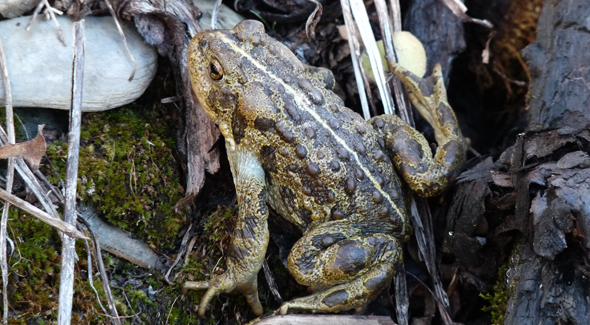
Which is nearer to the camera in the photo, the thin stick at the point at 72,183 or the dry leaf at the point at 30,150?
the thin stick at the point at 72,183

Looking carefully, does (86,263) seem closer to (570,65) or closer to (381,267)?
(381,267)

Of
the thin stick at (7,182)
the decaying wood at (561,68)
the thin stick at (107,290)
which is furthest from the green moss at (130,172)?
the decaying wood at (561,68)

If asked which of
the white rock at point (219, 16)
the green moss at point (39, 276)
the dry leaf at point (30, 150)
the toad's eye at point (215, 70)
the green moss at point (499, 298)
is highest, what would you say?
the white rock at point (219, 16)

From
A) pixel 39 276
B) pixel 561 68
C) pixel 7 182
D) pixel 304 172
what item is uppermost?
pixel 561 68

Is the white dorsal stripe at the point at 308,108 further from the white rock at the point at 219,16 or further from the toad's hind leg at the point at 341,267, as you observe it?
the white rock at the point at 219,16

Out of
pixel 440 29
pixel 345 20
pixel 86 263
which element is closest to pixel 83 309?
pixel 86 263

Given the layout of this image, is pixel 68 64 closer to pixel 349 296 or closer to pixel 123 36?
pixel 123 36

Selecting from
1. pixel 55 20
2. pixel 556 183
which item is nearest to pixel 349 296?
pixel 556 183
